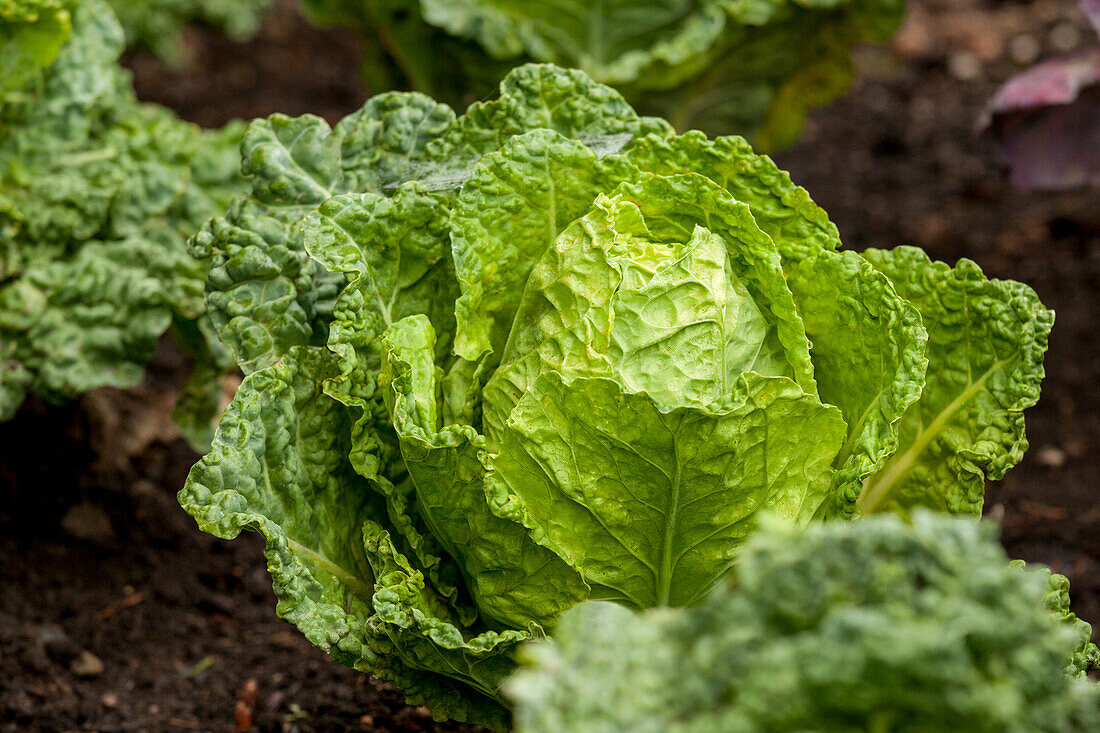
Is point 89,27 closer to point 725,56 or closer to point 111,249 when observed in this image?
point 111,249

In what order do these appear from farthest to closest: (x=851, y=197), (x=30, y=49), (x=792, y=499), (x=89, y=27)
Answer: (x=851, y=197), (x=89, y=27), (x=30, y=49), (x=792, y=499)

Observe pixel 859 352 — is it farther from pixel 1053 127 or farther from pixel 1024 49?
pixel 1024 49

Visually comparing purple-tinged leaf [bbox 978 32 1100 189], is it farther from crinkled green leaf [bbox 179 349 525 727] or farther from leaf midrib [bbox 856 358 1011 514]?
crinkled green leaf [bbox 179 349 525 727]

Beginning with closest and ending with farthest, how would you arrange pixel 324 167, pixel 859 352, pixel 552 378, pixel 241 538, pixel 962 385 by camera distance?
1. pixel 552 378
2. pixel 859 352
3. pixel 962 385
4. pixel 324 167
5. pixel 241 538

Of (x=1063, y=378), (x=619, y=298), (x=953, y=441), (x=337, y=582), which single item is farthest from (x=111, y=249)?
(x=1063, y=378)

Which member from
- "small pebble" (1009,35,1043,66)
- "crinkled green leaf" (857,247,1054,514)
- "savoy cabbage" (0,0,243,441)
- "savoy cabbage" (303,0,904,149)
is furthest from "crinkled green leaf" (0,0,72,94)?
"small pebble" (1009,35,1043,66)

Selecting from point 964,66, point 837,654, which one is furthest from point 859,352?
point 964,66

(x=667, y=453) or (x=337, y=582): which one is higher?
(x=667, y=453)

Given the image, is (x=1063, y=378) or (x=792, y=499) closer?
(x=792, y=499)
